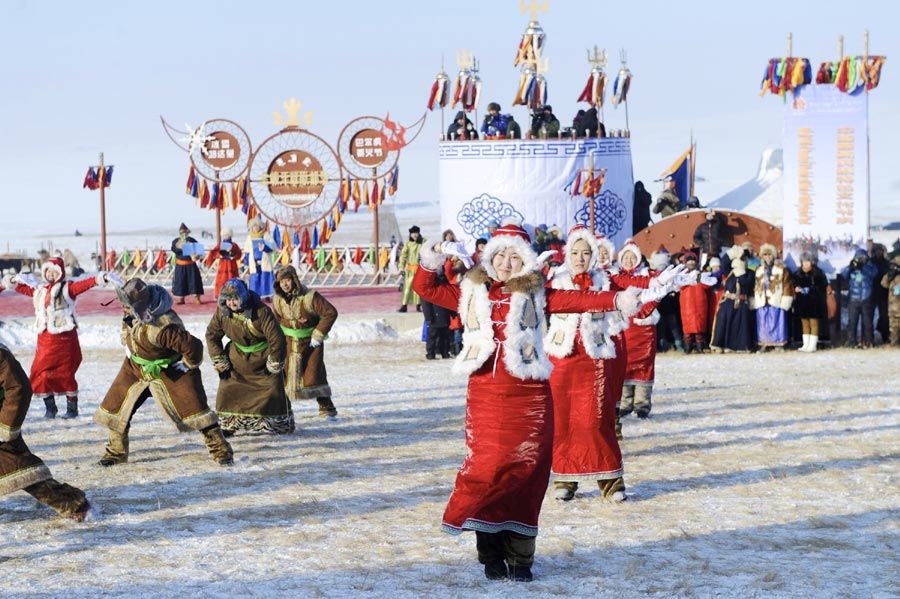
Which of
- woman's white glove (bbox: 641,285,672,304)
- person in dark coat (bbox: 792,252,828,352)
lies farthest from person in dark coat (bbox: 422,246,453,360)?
woman's white glove (bbox: 641,285,672,304)

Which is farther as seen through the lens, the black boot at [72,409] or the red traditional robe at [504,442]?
the black boot at [72,409]

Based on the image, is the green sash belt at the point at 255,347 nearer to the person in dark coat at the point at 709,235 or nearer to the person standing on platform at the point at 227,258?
the person in dark coat at the point at 709,235

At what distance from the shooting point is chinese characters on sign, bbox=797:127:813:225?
1778cm

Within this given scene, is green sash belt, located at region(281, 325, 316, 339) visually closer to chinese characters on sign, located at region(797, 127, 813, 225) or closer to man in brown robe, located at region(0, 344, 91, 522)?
man in brown robe, located at region(0, 344, 91, 522)

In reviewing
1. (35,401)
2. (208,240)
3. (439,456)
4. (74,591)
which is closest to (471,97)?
(35,401)

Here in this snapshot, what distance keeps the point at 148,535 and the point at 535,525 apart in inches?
88.6

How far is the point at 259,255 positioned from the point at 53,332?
993 cm

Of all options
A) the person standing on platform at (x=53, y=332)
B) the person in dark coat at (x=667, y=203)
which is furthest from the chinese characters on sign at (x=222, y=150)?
the person standing on platform at (x=53, y=332)

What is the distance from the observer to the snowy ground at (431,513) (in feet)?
20.8

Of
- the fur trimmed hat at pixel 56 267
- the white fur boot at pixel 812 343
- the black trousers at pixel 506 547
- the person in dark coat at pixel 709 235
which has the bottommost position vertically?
the black trousers at pixel 506 547

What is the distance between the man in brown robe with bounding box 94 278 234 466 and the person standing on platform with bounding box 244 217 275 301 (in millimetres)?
11851

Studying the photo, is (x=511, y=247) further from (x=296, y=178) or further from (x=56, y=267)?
(x=296, y=178)

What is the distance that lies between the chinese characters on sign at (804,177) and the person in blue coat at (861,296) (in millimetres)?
930

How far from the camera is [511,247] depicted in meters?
6.47
